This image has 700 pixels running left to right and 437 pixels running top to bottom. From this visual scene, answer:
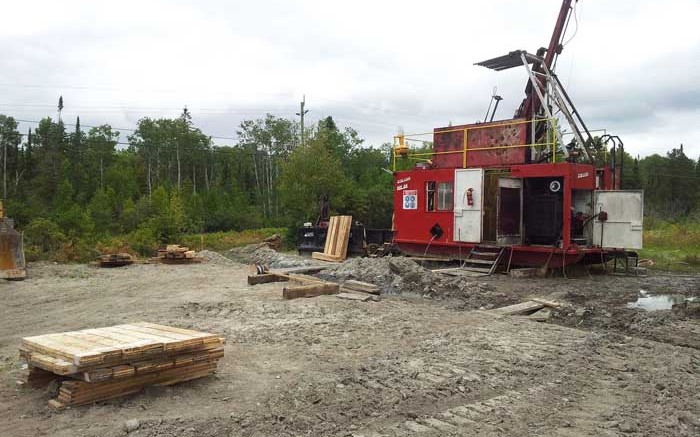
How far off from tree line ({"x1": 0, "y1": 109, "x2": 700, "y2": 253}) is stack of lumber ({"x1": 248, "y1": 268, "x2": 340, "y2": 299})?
1049 centimetres

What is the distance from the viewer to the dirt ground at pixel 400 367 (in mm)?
5023

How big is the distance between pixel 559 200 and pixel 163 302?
1039 cm

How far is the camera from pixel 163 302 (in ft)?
39.0

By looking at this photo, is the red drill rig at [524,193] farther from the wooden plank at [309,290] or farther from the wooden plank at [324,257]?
the wooden plank at [309,290]

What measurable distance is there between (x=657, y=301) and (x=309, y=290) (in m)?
7.03

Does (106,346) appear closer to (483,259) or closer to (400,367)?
(400,367)

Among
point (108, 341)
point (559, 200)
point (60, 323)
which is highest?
point (559, 200)

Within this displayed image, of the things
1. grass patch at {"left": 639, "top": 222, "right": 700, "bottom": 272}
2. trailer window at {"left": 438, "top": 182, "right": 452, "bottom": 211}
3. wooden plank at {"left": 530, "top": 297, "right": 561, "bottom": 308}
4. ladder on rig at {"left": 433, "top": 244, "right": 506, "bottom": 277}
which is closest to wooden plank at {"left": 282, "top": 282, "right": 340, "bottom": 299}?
ladder on rig at {"left": 433, "top": 244, "right": 506, "bottom": 277}

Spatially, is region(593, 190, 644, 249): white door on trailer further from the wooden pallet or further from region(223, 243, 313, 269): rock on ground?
the wooden pallet

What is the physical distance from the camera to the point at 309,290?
12102mm

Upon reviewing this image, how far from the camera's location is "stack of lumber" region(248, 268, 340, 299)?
39.0 feet

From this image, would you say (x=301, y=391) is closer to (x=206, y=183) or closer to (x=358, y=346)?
(x=358, y=346)

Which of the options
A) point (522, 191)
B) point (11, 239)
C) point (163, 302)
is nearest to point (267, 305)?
point (163, 302)

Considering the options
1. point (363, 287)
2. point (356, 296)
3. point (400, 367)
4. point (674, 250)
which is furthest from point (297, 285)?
point (674, 250)
